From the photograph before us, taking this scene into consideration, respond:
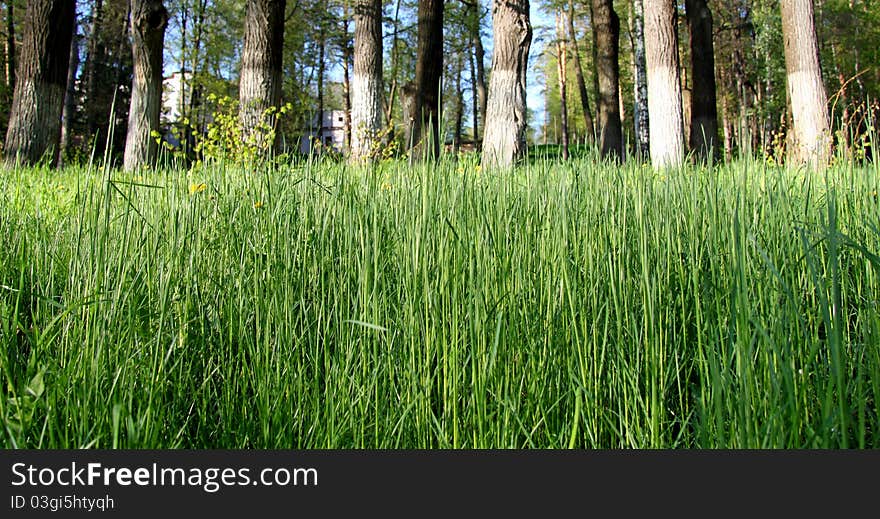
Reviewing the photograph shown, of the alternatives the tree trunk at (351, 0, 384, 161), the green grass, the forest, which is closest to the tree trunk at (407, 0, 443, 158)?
the tree trunk at (351, 0, 384, 161)

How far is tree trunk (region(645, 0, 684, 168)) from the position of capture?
6.51 meters

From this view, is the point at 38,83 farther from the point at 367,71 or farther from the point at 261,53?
the point at 367,71

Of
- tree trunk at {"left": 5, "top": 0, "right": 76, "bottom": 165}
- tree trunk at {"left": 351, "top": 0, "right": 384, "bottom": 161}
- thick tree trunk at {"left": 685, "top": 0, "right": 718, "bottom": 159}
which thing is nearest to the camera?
tree trunk at {"left": 5, "top": 0, "right": 76, "bottom": 165}

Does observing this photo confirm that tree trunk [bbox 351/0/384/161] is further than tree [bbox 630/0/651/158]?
No

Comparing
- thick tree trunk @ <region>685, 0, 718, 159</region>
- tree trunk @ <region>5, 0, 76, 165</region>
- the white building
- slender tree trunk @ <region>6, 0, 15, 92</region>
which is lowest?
the white building

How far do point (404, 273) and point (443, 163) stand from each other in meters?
0.39

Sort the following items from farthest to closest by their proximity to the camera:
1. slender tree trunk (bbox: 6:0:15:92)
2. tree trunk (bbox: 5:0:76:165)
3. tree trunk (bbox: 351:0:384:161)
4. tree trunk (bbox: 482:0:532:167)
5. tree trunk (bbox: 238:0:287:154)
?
slender tree trunk (bbox: 6:0:15:92), tree trunk (bbox: 351:0:384:161), tree trunk (bbox: 5:0:76:165), tree trunk (bbox: 238:0:287:154), tree trunk (bbox: 482:0:532:167)

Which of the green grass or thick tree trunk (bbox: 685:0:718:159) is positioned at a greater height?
thick tree trunk (bbox: 685:0:718:159)

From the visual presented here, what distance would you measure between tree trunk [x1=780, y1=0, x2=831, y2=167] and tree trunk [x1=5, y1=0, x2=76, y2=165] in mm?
8273

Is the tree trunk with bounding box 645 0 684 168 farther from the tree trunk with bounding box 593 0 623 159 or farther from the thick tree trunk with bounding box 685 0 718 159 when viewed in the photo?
the tree trunk with bounding box 593 0 623 159

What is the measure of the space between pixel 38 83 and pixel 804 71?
339 inches

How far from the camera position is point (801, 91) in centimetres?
676

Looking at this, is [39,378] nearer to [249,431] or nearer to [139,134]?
[249,431]

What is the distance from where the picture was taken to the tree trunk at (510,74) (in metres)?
5.56
